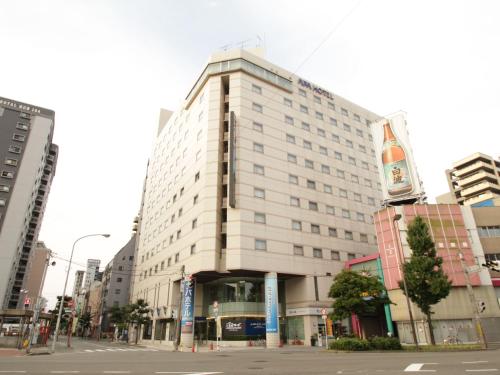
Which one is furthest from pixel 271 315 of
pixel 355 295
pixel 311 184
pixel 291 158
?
pixel 291 158

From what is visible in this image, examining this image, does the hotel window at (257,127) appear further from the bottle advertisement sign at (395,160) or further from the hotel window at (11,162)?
the hotel window at (11,162)

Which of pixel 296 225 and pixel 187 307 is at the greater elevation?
pixel 296 225

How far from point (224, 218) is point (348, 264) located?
18611 millimetres

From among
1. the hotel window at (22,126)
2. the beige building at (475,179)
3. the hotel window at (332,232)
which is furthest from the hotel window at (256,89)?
the beige building at (475,179)

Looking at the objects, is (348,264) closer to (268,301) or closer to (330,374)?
(268,301)

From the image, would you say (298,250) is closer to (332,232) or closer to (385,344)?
(332,232)

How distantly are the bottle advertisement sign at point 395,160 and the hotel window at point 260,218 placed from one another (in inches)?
673

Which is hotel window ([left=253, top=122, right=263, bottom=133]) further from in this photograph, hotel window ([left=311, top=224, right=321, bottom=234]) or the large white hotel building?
hotel window ([left=311, top=224, right=321, bottom=234])

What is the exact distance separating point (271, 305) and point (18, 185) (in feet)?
250

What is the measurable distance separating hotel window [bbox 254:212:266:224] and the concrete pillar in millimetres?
6850

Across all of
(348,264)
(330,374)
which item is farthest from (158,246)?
(330,374)

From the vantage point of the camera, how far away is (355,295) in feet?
95.8

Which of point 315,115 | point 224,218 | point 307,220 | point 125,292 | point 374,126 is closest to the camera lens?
point 224,218

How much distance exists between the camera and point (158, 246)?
203ft
